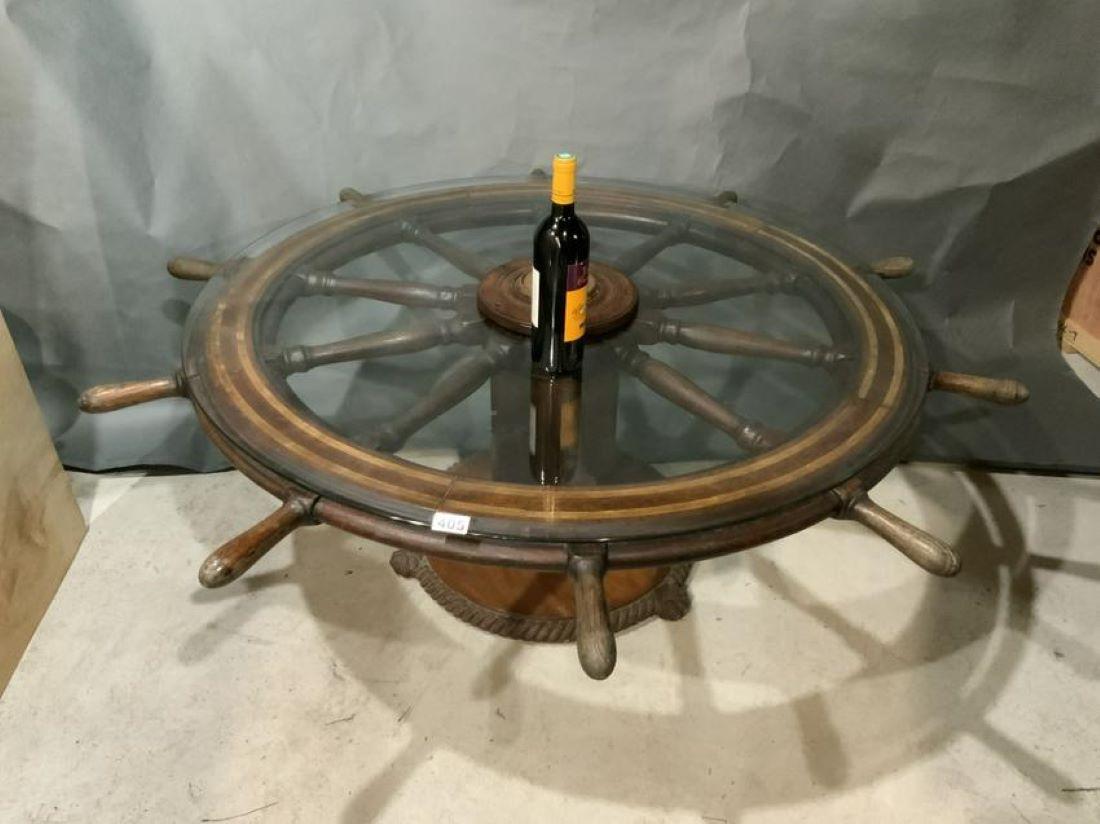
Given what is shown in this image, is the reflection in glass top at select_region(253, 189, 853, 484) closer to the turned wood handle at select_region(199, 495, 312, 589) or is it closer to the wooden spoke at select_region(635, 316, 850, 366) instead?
the wooden spoke at select_region(635, 316, 850, 366)

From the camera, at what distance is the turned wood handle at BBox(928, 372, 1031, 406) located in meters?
1.18

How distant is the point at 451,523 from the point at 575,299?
36 centimetres

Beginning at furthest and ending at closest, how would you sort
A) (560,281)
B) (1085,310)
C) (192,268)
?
(1085,310) < (192,268) < (560,281)

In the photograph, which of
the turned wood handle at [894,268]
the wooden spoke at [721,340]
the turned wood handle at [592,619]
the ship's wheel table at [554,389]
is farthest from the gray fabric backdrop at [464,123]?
the turned wood handle at [592,619]

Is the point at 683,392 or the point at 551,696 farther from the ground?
the point at 683,392

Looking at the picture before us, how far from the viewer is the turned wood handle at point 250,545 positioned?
0.91 m

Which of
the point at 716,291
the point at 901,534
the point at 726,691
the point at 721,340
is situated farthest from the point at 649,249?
the point at 726,691

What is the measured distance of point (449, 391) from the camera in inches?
47.1

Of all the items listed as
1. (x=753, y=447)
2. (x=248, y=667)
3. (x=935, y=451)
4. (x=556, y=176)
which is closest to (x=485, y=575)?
(x=248, y=667)

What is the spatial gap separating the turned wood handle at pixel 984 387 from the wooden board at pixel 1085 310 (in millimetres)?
1313

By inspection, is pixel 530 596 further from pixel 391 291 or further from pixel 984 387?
pixel 984 387

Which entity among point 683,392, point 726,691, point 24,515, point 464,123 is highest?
point 464,123

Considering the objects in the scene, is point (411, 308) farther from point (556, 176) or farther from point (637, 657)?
point (637, 657)

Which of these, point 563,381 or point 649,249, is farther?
point 649,249
